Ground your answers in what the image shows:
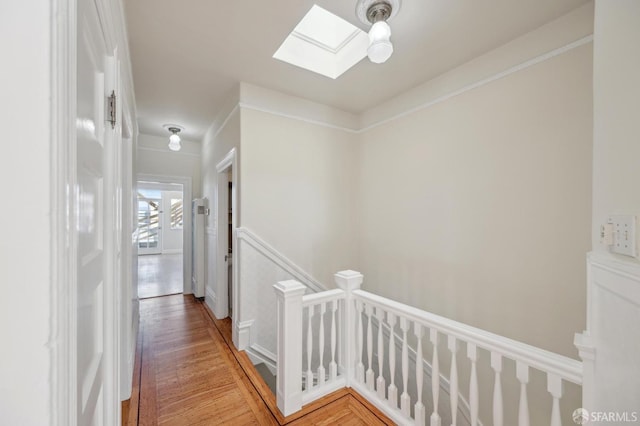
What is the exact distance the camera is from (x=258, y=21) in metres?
1.75

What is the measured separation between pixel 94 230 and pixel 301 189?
213 centimetres

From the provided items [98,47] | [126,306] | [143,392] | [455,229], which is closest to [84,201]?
[98,47]

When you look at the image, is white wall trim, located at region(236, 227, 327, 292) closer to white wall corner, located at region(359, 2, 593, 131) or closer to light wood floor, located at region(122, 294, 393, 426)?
light wood floor, located at region(122, 294, 393, 426)

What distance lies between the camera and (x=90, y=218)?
0.77 m

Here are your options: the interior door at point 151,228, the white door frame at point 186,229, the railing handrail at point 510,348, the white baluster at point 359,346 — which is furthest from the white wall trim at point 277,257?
the interior door at point 151,228

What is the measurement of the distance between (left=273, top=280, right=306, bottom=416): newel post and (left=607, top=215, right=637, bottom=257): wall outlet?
1493mm

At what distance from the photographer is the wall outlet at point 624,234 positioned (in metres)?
0.84

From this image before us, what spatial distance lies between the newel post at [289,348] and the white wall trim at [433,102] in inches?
72.7

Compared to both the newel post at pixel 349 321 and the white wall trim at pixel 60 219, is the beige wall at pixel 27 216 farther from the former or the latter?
the newel post at pixel 349 321

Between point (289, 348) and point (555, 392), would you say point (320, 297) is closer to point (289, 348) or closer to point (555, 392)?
point (289, 348)

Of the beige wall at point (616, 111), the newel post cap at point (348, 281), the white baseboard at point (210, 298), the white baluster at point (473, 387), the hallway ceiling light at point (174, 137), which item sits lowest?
the white baseboard at point (210, 298)

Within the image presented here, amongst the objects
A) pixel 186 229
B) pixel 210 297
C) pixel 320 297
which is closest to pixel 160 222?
pixel 186 229

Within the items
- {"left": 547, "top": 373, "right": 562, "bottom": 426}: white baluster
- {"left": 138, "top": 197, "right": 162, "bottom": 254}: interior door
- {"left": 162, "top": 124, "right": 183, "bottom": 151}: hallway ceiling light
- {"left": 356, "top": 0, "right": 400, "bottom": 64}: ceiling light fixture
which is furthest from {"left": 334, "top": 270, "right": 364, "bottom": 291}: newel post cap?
{"left": 138, "top": 197, "right": 162, "bottom": 254}: interior door

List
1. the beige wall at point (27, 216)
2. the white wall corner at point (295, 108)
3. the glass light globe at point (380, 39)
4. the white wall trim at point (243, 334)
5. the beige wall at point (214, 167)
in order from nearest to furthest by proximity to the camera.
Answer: the beige wall at point (27, 216), the glass light globe at point (380, 39), the white wall trim at point (243, 334), the white wall corner at point (295, 108), the beige wall at point (214, 167)
